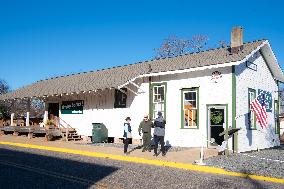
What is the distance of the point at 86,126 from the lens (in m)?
22.6

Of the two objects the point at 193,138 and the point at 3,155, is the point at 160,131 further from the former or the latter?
the point at 3,155

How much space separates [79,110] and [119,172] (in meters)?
13.0

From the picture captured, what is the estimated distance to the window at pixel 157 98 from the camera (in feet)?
61.1

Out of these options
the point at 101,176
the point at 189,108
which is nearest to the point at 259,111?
the point at 189,108

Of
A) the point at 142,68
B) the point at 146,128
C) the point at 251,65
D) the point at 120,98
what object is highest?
the point at 142,68

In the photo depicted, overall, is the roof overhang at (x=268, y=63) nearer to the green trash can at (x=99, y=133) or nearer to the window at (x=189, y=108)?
the window at (x=189, y=108)

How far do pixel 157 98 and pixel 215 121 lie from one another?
11.3 feet

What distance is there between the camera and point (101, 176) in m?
10.1

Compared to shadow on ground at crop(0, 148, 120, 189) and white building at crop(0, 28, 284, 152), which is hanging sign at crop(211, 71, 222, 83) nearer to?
white building at crop(0, 28, 284, 152)

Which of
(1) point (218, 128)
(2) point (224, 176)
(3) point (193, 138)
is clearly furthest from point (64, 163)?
(1) point (218, 128)

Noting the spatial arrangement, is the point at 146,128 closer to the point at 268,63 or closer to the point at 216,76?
the point at 216,76

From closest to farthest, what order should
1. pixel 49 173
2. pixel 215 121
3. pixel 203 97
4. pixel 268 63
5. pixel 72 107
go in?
1. pixel 49 173
2. pixel 203 97
3. pixel 215 121
4. pixel 268 63
5. pixel 72 107

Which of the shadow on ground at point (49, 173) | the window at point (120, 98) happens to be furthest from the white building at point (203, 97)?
the shadow on ground at point (49, 173)

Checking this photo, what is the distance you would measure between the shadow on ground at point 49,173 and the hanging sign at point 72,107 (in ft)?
30.9
